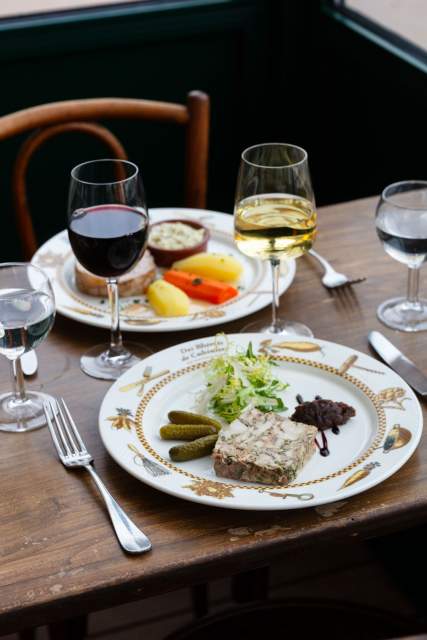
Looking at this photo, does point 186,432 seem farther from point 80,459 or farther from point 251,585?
point 251,585

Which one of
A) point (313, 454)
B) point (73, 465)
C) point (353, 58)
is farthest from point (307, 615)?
point (353, 58)

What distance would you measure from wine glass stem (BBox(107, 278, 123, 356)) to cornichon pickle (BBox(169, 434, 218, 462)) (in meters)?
0.30

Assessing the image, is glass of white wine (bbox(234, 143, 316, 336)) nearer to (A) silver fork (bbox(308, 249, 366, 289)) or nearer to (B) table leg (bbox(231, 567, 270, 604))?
(A) silver fork (bbox(308, 249, 366, 289))

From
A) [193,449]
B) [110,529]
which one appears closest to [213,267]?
[193,449]

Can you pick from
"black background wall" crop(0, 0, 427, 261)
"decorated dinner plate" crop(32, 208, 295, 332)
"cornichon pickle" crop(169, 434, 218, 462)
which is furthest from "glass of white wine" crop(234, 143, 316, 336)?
"black background wall" crop(0, 0, 427, 261)

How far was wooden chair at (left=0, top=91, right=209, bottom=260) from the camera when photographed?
2062 mm

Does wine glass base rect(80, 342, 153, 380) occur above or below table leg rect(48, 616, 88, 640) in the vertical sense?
above

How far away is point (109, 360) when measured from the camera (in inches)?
56.8

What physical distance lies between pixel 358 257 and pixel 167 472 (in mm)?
718

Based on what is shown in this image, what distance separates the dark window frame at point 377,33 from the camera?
266 cm

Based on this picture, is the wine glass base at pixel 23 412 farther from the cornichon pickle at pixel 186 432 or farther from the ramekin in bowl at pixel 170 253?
the ramekin in bowl at pixel 170 253

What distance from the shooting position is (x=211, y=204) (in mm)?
3436

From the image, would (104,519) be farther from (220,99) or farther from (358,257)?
(220,99)

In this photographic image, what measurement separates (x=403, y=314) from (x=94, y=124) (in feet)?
3.01
